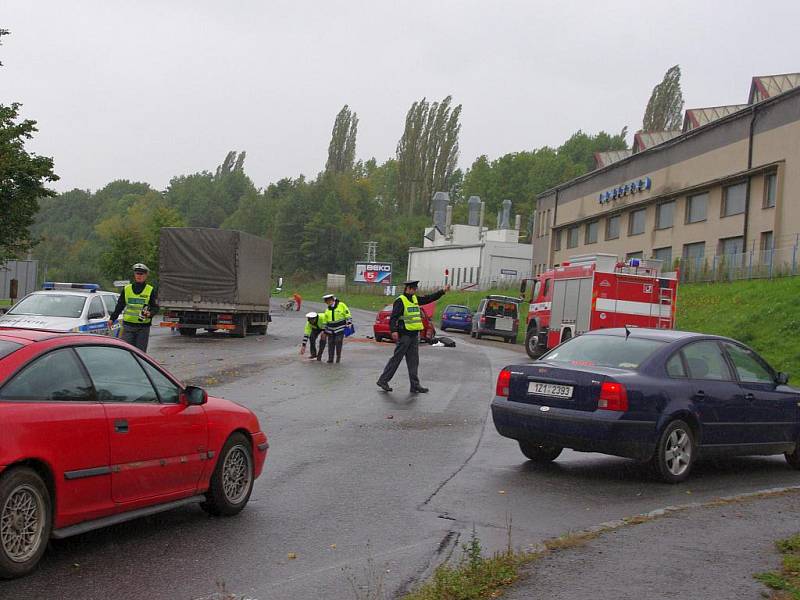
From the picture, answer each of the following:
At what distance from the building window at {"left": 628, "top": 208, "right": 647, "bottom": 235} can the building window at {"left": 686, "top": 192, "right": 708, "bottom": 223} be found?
16.4 feet

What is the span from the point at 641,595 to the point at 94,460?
320 cm

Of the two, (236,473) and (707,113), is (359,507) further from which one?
(707,113)

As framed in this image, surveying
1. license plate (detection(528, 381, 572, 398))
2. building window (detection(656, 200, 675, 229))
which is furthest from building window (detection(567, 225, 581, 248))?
license plate (detection(528, 381, 572, 398))

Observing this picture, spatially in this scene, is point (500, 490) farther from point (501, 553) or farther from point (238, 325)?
point (238, 325)

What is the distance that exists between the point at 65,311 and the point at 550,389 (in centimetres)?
1261

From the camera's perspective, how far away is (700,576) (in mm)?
5676

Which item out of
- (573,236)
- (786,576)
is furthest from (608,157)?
(786,576)

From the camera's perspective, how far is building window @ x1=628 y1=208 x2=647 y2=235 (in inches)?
2037

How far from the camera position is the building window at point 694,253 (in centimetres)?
4266

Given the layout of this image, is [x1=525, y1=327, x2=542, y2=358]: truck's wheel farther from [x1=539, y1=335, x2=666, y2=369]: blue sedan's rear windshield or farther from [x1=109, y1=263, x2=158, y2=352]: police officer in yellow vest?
[x1=539, y1=335, x2=666, y2=369]: blue sedan's rear windshield

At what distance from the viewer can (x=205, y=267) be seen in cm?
3131

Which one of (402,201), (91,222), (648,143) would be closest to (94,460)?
(648,143)

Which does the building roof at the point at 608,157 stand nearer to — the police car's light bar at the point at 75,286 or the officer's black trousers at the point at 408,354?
the police car's light bar at the point at 75,286

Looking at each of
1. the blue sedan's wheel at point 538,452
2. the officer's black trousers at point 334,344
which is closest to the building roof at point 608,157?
the officer's black trousers at point 334,344
